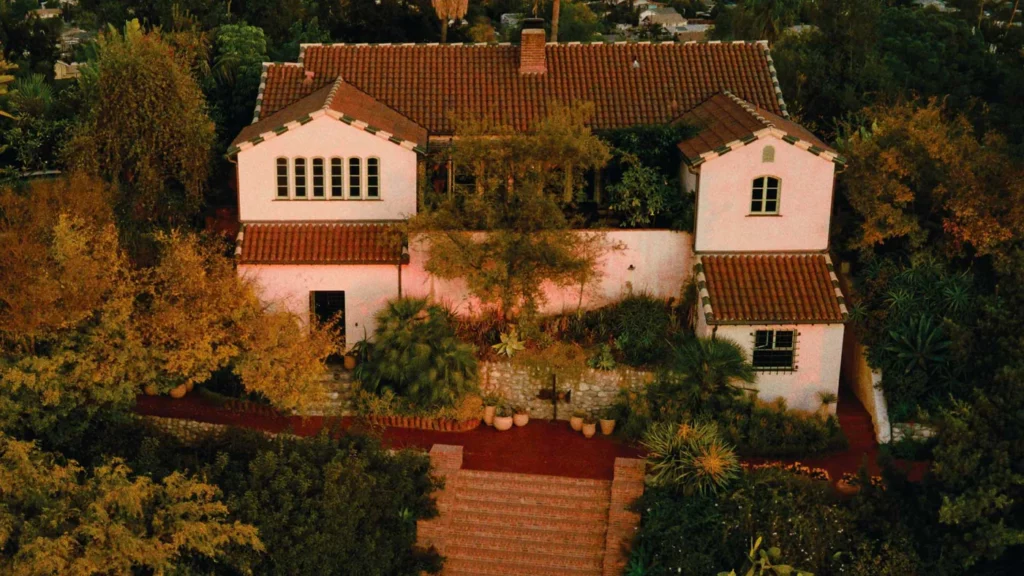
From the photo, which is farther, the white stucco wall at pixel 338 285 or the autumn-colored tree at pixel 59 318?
the white stucco wall at pixel 338 285

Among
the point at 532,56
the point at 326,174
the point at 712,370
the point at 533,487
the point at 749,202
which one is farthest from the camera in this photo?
the point at 532,56

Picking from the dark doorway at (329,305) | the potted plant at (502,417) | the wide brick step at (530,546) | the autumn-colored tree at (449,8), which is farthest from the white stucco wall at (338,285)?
the autumn-colored tree at (449,8)

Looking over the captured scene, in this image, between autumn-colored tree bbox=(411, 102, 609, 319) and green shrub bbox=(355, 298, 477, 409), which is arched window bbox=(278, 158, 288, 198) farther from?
green shrub bbox=(355, 298, 477, 409)

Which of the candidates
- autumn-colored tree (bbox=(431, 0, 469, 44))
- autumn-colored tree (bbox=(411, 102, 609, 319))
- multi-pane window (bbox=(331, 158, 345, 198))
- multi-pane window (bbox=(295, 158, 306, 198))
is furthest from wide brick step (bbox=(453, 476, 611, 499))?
autumn-colored tree (bbox=(431, 0, 469, 44))

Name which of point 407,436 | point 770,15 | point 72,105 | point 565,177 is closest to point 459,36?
point 770,15

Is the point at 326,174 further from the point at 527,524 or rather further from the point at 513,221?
the point at 527,524

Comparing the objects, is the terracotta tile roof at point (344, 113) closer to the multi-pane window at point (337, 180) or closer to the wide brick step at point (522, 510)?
the multi-pane window at point (337, 180)

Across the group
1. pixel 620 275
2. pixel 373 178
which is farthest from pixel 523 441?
pixel 373 178
